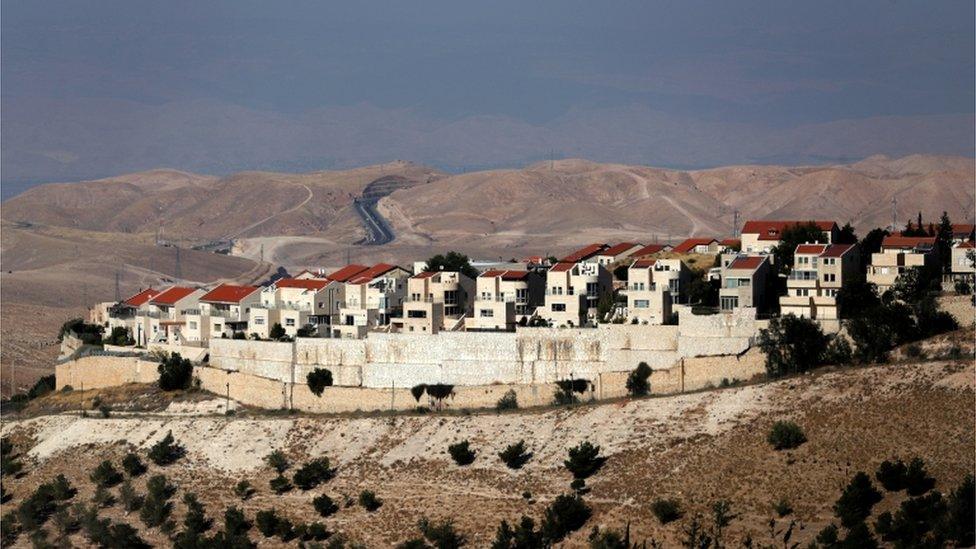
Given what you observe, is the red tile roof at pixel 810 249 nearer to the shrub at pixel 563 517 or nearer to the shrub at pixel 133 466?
the shrub at pixel 563 517

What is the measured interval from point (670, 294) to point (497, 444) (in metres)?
8.58

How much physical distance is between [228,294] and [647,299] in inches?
611

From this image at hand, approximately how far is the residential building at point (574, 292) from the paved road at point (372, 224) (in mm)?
91174

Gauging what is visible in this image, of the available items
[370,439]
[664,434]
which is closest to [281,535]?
[370,439]

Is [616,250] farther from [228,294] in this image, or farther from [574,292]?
[228,294]

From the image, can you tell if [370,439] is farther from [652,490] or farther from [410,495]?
[652,490]

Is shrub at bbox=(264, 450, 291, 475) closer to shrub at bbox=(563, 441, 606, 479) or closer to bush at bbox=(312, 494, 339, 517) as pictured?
bush at bbox=(312, 494, 339, 517)

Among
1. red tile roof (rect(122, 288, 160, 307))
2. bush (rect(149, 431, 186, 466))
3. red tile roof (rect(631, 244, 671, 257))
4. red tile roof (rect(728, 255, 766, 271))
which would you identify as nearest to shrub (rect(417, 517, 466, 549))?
bush (rect(149, 431, 186, 466))

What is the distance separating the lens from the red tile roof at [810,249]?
2009 inches

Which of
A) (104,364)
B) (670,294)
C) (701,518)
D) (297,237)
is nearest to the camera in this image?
(701,518)

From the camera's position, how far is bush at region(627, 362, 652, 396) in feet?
153

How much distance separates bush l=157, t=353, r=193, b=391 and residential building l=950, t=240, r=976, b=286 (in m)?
21.2

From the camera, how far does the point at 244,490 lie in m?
44.4

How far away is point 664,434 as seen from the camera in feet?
140
